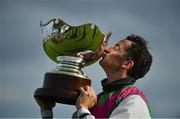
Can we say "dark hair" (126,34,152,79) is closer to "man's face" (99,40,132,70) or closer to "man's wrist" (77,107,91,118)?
"man's face" (99,40,132,70)

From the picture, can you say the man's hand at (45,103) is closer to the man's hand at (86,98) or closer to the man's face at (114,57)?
the man's hand at (86,98)

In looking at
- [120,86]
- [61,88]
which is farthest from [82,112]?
[120,86]

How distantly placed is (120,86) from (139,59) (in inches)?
22.8

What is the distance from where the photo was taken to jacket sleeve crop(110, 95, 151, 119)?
475 cm

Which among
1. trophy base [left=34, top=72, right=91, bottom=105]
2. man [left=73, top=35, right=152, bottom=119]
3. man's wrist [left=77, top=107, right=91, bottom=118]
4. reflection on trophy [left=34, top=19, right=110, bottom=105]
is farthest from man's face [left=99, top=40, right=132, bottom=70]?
man's wrist [left=77, top=107, right=91, bottom=118]

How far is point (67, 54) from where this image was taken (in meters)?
5.14

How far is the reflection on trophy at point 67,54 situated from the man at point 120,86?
0.13 meters

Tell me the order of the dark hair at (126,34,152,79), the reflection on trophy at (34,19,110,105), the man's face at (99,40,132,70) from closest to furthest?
the reflection on trophy at (34,19,110,105) → the man's face at (99,40,132,70) → the dark hair at (126,34,152,79)

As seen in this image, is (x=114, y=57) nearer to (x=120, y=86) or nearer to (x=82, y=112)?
(x=120, y=86)

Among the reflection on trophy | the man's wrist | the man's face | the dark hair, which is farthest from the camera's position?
the dark hair

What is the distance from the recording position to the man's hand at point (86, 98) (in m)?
4.78

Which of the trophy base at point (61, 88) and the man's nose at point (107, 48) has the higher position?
the man's nose at point (107, 48)

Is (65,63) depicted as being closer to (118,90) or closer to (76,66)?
(76,66)

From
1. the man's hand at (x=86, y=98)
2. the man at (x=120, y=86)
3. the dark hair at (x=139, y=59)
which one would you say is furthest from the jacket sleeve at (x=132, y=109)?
the dark hair at (x=139, y=59)
